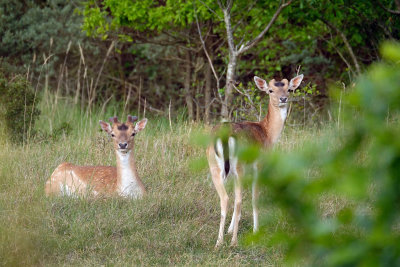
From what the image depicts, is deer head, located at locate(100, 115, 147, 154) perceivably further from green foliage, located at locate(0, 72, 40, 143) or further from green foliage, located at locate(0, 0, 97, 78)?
green foliage, located at locate(0, 0, 97, 78)

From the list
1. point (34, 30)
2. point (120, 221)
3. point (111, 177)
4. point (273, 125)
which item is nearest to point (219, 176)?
point (120, 221)

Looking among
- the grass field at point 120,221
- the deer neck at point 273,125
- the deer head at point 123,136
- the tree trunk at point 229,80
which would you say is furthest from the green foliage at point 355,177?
the tree trunk at point 229,80

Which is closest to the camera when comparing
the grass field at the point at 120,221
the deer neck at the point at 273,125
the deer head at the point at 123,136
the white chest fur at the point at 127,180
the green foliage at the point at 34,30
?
the grass field at the point at 120,221

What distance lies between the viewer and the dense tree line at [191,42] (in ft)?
35.6

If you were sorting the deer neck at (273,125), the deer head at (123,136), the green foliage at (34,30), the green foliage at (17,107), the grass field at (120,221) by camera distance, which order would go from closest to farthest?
the grass field at (120,221)
the deer neck at (273,125)
the deer head at (123,136)
the green foliage at (17,107)
the green foliage at (34,30)

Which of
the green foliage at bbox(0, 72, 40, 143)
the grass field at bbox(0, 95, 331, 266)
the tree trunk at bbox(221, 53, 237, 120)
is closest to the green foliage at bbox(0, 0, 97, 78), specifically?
the green foliage at bbox(0, 72, 40, 143)

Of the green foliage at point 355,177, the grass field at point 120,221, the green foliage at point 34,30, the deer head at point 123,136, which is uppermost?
the green foliage at point 34,30

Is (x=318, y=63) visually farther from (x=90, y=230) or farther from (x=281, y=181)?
(x=281, y=181)

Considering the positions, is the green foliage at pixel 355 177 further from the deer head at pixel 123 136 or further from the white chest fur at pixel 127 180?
the deer head at pixel 123 136

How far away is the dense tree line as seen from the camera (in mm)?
10836

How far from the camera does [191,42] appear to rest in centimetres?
1330

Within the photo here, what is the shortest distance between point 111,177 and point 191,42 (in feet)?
23.3

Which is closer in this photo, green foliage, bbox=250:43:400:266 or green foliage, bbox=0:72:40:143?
green foliage, bbox=250:43:400:266

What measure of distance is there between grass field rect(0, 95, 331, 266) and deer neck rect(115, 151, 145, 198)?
168 millimetres
